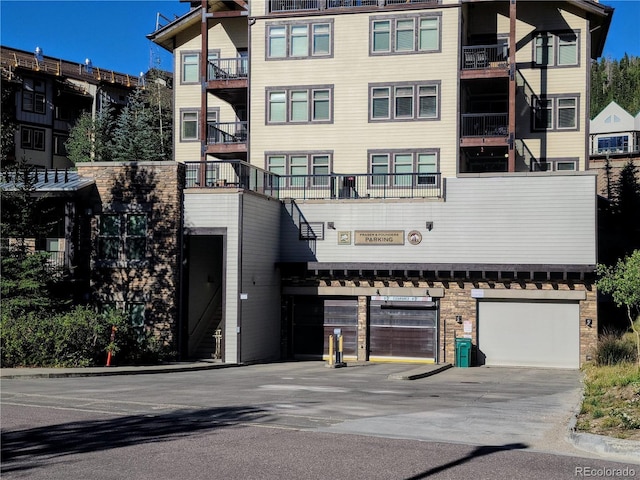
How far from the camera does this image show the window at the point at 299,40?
124 feet

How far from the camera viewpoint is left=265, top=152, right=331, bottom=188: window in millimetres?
37125

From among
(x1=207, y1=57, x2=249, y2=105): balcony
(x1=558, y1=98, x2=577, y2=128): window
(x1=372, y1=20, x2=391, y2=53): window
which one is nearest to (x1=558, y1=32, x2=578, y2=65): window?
(x1=558, y1=98, x2=577, y2=128): window

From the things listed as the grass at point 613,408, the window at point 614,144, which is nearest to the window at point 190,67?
the grass at point 613,408

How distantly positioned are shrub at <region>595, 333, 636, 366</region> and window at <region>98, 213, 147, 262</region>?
56.1 ft

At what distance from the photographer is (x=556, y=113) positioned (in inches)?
1491

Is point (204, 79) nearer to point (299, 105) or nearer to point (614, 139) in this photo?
point (299, 105)

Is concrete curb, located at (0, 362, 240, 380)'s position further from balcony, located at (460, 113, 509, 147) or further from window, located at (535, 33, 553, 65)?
window, located at (535, 33, 553, 65)

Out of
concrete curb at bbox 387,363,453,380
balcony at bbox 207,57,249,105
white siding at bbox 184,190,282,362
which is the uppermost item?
balcony at bbox 207,57,249,105

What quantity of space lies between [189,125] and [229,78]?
4193mm

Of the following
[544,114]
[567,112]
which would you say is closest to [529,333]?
[544,114]

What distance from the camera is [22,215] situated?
95.0ft

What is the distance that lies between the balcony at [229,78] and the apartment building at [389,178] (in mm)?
107

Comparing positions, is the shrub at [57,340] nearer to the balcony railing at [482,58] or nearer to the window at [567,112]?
the balcony railing at [482,58]

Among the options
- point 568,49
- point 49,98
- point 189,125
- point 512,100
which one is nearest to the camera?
point 512,100
